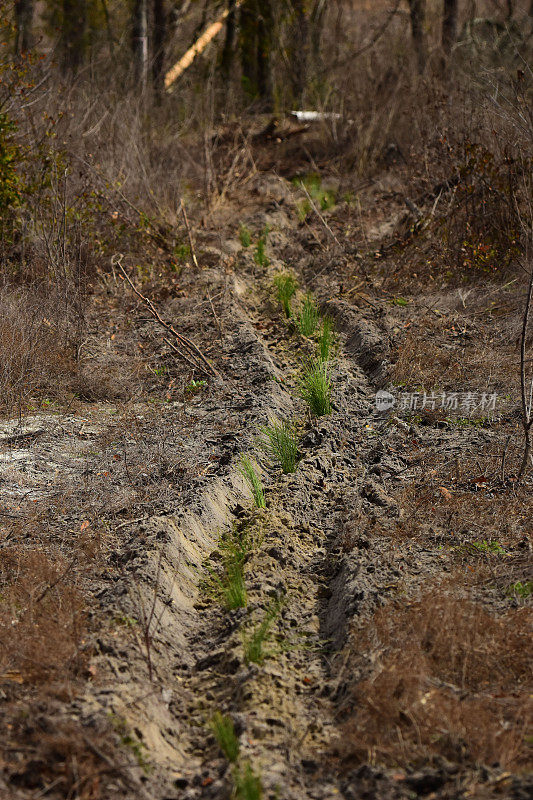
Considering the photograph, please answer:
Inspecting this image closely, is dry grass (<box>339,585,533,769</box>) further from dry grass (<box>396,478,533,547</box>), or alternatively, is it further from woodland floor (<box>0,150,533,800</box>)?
dry grass (<box>396,478,533,547</box>)

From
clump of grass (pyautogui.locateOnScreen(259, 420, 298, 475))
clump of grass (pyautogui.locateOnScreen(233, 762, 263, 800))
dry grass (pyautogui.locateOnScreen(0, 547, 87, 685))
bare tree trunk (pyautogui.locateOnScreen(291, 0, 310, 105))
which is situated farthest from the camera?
bare tree trunk (pyautogui.locateOnScreen(291, 0, 310, 105))

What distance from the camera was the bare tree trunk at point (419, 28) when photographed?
35.9 feet

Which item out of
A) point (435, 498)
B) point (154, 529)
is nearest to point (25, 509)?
point (154, 529)

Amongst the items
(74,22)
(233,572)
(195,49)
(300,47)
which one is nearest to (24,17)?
(74,22)

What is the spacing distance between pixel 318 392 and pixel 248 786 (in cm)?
300

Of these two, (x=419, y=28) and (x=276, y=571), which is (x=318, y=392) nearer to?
(x=276, y=571)

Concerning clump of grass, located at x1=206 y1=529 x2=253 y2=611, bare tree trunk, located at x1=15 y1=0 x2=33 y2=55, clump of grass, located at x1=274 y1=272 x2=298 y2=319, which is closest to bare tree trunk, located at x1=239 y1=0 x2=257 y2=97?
bare tree trunk, located at x1=15 y1=0 x2=33 y2=55

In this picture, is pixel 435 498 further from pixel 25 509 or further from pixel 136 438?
pixel 25 509

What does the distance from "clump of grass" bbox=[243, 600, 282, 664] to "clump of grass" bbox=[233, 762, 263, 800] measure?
600 mm

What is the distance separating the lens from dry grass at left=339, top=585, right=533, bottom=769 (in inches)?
102

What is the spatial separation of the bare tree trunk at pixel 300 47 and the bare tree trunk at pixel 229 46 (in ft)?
4.06

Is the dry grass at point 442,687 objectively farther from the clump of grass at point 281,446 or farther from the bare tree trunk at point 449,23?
the bare tree trunk at point 449,23

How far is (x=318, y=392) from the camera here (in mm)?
5039

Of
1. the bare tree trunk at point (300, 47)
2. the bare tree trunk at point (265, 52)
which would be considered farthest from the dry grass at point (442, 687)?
the bare tree trunk at point (265, 52)
